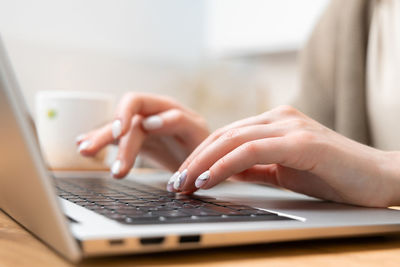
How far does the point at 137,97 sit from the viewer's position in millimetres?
Result: 928

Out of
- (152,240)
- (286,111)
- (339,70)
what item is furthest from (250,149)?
(339,70)

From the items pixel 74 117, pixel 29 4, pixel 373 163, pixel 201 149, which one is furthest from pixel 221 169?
Answer: pixel 29 4

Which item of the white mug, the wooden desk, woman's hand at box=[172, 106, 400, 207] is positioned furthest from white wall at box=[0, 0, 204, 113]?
the wooden desk

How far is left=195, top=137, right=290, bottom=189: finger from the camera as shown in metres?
0.54

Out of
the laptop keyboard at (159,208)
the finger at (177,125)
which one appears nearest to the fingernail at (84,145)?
the finger at (177,125)

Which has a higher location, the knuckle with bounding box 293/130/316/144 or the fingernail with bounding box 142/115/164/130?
the knuckle with bounding box 293/130/316/144

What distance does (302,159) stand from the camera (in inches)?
21.8

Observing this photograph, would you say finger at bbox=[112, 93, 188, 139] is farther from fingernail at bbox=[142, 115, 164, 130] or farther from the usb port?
the usb port

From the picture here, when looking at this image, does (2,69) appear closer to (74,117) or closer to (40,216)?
(40,216)

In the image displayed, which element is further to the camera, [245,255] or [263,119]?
[263,119]

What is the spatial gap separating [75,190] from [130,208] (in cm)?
20

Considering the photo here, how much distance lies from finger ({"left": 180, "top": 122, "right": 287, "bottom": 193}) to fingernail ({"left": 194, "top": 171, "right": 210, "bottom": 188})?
21 mm

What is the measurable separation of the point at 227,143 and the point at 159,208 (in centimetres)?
15

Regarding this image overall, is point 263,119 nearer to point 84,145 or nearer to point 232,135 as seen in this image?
point 232,135
